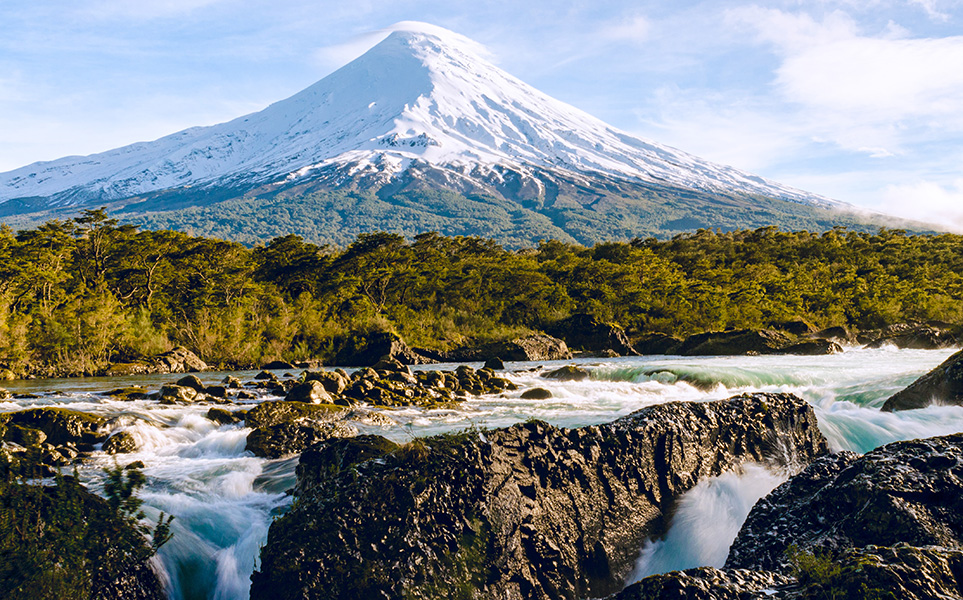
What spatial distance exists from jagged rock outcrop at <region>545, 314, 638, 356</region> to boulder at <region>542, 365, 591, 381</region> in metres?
11.5

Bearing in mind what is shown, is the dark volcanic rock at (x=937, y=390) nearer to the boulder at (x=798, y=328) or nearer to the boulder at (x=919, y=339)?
the boulder at (x=919, y=339)

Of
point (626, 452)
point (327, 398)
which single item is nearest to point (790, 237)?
point (327, 398)

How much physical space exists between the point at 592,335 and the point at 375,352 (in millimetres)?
12448

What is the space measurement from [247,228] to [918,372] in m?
185

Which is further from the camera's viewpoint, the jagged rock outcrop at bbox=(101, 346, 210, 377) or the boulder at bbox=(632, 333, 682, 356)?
the boulder at bbox=(632, 333, 682, 356)

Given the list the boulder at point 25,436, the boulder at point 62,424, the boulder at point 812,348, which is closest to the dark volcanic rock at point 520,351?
the boulder at point 812,348

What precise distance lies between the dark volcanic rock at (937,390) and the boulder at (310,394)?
39.3 feet

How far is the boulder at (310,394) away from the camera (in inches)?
577

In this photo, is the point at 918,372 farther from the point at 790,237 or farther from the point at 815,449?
the point at 790,237

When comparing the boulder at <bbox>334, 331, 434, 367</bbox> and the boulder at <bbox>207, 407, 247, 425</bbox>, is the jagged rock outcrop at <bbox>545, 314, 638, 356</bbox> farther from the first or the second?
the boulder at <bbox>207, 407, 247, 425</bbox>

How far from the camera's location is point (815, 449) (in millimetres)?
7859

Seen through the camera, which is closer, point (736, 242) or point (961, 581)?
point (961, 581)

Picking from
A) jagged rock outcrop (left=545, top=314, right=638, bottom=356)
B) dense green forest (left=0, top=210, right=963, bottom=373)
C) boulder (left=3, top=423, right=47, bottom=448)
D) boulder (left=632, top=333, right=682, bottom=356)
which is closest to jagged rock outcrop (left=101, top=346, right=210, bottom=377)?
dense green forest (left=0, top=210, right=963, bottom=373)

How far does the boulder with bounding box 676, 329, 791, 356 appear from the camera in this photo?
29.2m
